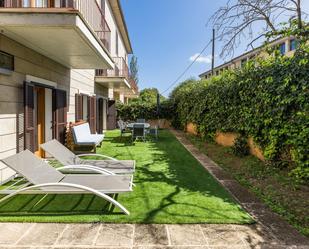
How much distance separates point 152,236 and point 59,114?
601 centimetres

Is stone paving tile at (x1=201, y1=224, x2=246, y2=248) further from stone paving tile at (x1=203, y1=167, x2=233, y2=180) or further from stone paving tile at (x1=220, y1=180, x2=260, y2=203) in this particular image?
stone paving tile at (x1=203, y1=167, x2=233, y2=180)

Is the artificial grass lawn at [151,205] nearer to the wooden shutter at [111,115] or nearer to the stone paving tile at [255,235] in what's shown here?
the stone paving tile at [255,235]

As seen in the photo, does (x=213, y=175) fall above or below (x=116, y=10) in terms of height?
below

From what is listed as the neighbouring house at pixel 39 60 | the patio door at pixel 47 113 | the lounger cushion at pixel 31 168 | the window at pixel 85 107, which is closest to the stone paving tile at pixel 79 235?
the lounger cushion at pixel 31 168

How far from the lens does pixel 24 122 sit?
575 cm

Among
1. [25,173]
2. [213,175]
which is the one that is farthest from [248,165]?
[25,173]

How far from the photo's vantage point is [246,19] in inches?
308

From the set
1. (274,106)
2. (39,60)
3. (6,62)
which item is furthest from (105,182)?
(274,106)

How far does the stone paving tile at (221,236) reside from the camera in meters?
3.00

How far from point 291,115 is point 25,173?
5.26m

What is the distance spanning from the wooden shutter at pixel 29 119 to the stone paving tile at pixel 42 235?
304cm

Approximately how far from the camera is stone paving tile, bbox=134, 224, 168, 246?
9.86ft

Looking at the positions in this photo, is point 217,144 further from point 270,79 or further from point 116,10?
point 116,10

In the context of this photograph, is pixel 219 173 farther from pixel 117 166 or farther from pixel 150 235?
pixel 150 235
